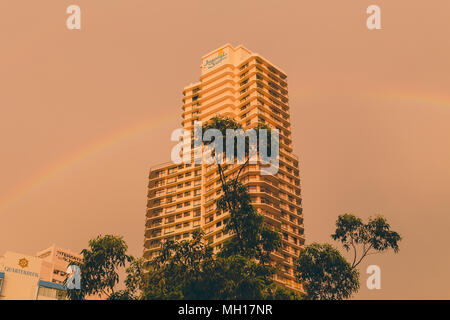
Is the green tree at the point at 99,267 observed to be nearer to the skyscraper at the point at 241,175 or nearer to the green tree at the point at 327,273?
the green tree at the point at 327,273

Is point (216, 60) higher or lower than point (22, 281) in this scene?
higher

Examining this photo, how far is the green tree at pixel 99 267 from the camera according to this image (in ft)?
128

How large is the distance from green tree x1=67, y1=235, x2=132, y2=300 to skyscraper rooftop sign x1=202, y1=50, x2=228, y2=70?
103260 mm

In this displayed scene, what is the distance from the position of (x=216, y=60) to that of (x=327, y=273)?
101 meters

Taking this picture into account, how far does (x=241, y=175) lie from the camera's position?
359ft

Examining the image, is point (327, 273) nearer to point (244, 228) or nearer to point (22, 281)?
point (244, 228)

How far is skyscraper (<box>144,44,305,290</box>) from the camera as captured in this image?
10912cm

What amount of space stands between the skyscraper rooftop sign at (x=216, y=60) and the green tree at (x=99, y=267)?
4065 inches

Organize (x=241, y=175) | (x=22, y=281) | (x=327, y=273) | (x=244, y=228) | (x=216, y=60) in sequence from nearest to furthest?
(x=244, y=228) < (x=327, y=273) < (x=22, y=281) < (x=241, y=175) < (x=216, y=60)

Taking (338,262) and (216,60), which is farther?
(216,60)

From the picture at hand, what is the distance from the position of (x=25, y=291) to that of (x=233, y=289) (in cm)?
6851

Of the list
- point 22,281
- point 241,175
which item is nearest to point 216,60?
point 241,175

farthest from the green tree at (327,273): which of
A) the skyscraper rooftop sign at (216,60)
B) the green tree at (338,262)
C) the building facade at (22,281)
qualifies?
the skyscraper rooftop sign at (216,60)
